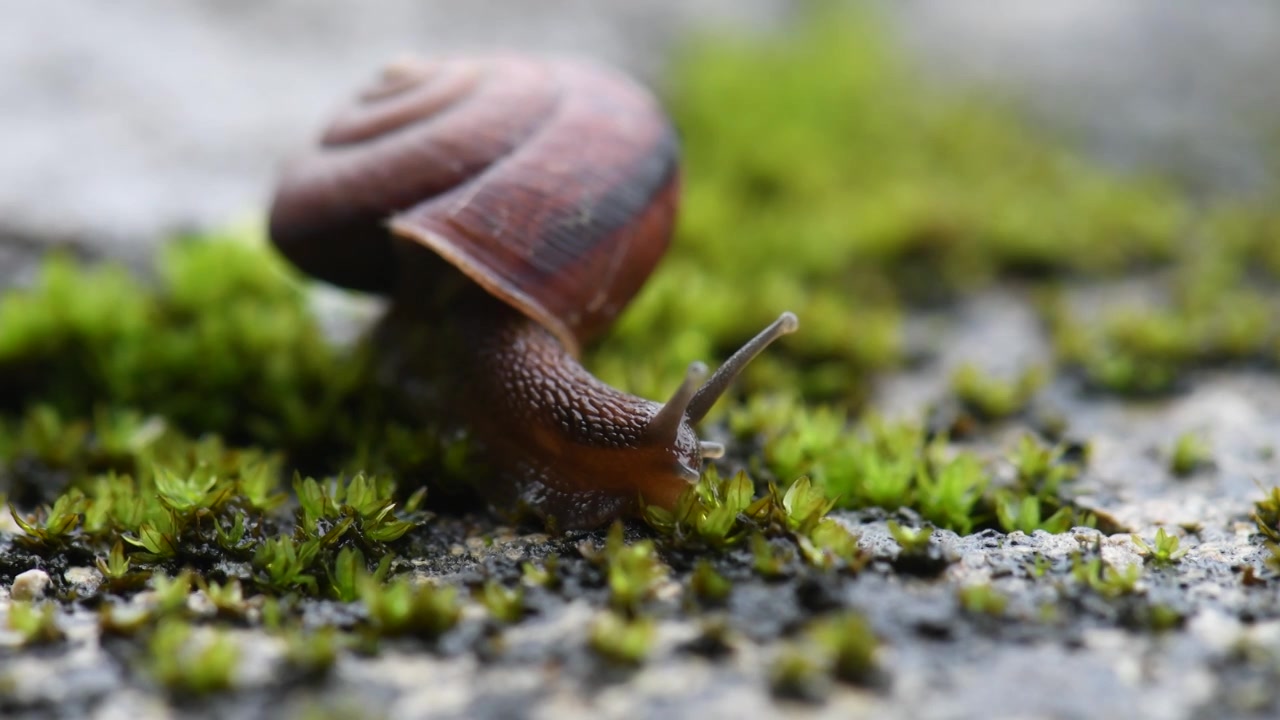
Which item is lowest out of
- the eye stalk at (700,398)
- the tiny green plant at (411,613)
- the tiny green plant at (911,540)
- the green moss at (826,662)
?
the tiny green plant at (411,613)

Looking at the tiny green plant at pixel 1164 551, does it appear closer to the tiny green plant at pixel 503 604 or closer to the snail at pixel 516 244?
the snail at pixel 516 244

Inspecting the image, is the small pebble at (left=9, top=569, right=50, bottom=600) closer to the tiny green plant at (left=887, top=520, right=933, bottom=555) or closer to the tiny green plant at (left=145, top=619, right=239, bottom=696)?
the tiny green plant at (left=145, top=619, right=239, bottom=696)

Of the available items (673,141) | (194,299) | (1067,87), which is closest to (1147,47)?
(1067,87)

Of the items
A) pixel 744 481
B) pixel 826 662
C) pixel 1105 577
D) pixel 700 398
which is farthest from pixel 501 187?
pixel 1105 577

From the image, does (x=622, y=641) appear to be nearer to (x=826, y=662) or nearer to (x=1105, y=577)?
(x=826, y=662)

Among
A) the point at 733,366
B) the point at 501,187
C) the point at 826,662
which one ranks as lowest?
the point at 826,662

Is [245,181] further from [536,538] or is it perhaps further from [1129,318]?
[1129,318]

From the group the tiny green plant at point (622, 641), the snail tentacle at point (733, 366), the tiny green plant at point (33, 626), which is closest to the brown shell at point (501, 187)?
the snail tentacle at point (733, 366)
